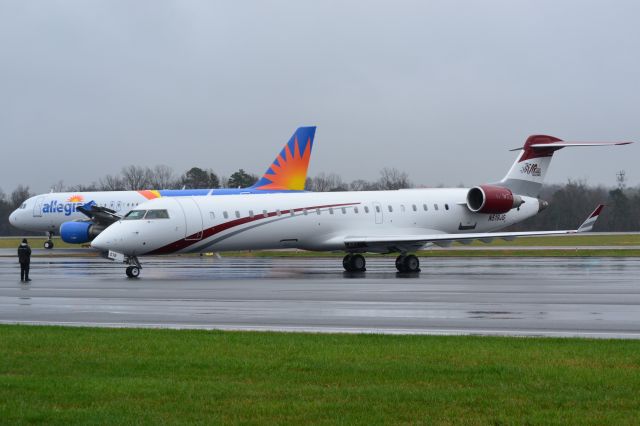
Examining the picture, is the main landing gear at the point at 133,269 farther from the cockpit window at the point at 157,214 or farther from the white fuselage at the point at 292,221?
the cockpit window at the point at 157,214

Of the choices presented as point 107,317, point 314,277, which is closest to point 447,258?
point 314,277

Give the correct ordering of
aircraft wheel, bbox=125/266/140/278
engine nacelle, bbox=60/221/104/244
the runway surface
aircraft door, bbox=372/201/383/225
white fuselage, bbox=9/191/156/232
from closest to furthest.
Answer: the runway surface, aircraft wheel, bbox=125/266/140/278, aircraft door, bbox=372/201/383/225, engine nacelle, bbox=60/221/104/244, white fuselage, bbox=9/191/156/232

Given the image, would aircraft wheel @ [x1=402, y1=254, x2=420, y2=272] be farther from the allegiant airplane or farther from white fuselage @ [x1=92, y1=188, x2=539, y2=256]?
the allegiant airplane

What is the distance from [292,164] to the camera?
2196 inches

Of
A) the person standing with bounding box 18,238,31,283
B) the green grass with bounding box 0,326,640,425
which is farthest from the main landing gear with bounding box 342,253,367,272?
the green grass with bounding box 0,326,640,425

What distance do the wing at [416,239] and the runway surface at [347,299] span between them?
100 cm

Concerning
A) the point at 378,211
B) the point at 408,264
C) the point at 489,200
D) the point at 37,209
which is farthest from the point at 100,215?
the point at 489,200

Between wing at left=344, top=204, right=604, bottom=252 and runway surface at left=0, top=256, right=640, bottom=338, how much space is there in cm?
100

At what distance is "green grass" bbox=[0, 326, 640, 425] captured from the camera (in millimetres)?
8430

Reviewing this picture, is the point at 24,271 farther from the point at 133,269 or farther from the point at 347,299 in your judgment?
the point at 347,299

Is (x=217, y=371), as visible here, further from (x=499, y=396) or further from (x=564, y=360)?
(x=564, y=360)

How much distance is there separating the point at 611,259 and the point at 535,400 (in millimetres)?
33123

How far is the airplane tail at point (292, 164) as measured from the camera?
55.3 meters

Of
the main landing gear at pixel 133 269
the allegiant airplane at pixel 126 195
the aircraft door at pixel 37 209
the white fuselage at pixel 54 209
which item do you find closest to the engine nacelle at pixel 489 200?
the main landing gear at pixel 133 269
